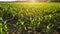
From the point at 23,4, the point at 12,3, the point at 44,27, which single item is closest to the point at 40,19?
the point at 44,27

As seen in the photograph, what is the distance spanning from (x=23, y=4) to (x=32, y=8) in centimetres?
10

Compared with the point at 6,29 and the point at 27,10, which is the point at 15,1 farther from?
the point at 6,29

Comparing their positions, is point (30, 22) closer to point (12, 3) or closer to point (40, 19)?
point (40, 19)

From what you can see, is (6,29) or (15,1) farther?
(15,1)

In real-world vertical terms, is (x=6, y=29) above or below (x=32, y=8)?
below

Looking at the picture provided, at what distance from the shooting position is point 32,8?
1063 millimetres

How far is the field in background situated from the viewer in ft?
3.21

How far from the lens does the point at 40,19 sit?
102cm

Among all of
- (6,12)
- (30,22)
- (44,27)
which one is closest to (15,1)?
(6,12)

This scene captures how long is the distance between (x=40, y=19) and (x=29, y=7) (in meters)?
0.18

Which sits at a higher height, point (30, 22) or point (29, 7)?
point (29, 7)

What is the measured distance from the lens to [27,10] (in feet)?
3.47

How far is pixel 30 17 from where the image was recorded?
40.6 inches

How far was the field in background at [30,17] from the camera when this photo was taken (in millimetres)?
979
